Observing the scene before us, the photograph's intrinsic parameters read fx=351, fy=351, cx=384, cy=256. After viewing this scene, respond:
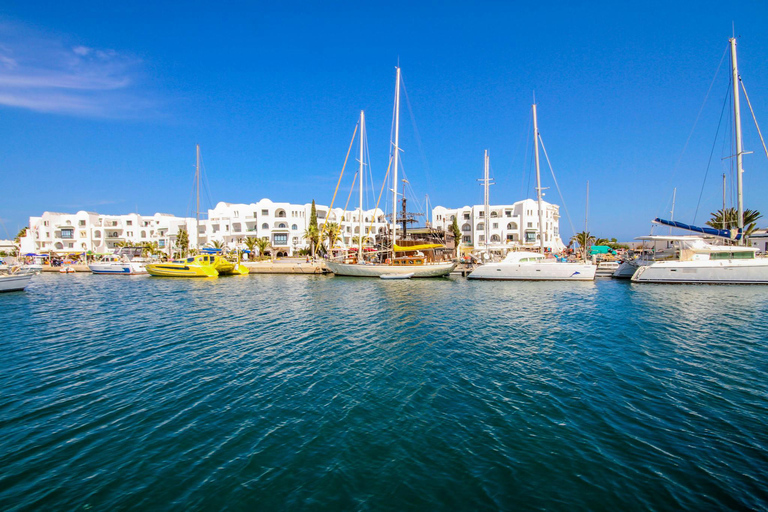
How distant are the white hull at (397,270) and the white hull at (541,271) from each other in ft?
19.4

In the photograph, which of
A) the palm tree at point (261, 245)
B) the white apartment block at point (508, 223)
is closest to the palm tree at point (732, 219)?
the white apartment block at point (508, 223)

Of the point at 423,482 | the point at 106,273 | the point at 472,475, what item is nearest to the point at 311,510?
the point at 423,482

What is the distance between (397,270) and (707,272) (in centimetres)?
3038

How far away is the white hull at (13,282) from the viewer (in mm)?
31766

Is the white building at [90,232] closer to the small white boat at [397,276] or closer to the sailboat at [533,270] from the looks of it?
the small white boat at [397,276]

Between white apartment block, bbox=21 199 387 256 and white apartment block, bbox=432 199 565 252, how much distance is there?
2069cm

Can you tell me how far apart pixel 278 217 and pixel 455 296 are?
198 feet

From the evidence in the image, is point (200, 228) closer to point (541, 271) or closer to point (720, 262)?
point (541, 271)

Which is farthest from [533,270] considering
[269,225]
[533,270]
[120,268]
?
[120,268]

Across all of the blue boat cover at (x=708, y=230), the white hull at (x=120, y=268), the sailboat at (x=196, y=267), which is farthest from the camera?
the white hull at (x=120, y=268)

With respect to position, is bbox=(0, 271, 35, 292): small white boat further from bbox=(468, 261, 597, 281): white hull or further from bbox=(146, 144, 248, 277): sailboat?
bbox=(468, 261, 597, 281): white hull

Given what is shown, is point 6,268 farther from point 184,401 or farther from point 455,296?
point 455,296

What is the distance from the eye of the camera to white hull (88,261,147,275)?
2172 inches

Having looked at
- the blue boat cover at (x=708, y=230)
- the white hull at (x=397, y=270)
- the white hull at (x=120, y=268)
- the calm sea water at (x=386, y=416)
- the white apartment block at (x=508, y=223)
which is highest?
the white apartment block at (x=508, y=223)
